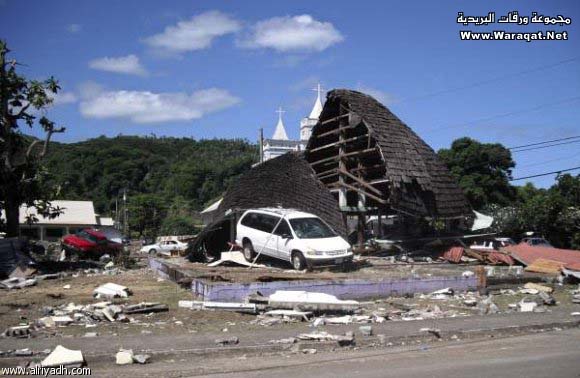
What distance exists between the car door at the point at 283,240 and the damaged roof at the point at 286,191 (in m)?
4.25

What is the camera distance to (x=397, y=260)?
23328 mm

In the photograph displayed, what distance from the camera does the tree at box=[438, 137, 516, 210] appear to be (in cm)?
5538

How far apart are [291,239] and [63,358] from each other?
36.5 feet

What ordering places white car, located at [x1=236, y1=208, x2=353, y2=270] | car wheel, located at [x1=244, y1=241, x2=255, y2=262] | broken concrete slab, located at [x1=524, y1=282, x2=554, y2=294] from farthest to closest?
car wheel, located at [x1=244, y1=241, x2=255, y2=262], white car, located at [x1=236, y1=208, x2=353, y2=270], broken concrete slab, located at [x1=524, y1=282, x2=554, y2=294]

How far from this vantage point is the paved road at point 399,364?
25.1 feet

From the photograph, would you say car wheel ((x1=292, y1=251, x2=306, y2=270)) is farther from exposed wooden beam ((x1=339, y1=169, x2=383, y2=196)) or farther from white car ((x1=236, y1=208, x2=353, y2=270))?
exposed wooden beam ((x1=339, y1=169, x2=383, y2=196))

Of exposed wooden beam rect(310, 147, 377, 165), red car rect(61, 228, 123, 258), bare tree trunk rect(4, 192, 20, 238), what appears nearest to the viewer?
bare tree trunk rect(4, 192, 20, 238)

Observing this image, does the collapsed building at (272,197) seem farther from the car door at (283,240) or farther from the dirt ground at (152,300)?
the dirt ground at (152,300)

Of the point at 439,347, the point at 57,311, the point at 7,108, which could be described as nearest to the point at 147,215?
the point at 7,108

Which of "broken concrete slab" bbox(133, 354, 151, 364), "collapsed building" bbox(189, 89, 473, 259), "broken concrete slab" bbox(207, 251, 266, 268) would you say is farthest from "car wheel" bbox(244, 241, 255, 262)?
"broken concrete slab" bbox(133, 354, 151, 364)

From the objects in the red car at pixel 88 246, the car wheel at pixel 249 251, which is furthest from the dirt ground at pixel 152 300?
the red car at pixel 88 246

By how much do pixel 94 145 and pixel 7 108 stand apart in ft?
360

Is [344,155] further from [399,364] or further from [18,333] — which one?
[399,364]

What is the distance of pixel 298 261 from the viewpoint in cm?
1833
